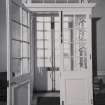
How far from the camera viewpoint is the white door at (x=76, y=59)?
4.34 metres

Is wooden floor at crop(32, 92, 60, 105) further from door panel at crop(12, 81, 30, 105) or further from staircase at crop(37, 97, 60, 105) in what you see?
door panel at crop(12, 81, 30, 105)

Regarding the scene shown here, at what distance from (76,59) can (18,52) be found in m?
1.45

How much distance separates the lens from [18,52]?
3.59 metres

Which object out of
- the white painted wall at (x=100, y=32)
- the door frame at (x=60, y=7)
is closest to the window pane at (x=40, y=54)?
the door frame at (x=60, y=7)

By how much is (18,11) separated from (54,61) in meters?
3.52

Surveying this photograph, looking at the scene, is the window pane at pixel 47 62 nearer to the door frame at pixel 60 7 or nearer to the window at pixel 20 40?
the door frame at pixel 60 7

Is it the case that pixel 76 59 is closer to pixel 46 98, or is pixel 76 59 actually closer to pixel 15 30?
pixel 15 30

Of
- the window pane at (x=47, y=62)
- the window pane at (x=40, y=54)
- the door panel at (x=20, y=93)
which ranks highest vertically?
the window pane at (x=40, y=54)

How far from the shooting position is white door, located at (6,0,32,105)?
3.12 m

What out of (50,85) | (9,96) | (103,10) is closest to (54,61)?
(50,85)

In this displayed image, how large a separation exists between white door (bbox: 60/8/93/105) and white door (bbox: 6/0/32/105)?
844 millimetres

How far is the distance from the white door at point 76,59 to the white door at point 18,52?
844mm

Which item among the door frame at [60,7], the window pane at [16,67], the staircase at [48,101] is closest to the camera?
the window pane at [16,67]

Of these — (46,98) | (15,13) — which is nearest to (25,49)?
(15,13)
